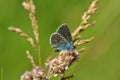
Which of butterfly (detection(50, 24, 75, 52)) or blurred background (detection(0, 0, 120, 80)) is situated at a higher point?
blurred background (detection(0, 0, 120, 80))

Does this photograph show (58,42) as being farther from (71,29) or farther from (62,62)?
(71,29)

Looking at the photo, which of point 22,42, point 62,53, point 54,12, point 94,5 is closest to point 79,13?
point 54,12

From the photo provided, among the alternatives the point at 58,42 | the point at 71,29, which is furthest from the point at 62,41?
the point at 71,29

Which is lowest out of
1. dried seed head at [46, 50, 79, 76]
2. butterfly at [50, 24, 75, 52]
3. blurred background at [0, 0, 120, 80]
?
dried seed head at [46, 50, 79, 76]

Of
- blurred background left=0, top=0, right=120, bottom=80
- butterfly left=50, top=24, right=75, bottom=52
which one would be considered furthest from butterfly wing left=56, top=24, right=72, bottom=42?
blurred background left=0, top=0, right=120, bottom=80

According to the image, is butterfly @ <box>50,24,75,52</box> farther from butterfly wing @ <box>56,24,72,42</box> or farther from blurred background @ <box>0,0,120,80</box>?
blurred background @ <box>0,0,120,80</box>

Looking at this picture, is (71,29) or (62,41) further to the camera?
(71,29)

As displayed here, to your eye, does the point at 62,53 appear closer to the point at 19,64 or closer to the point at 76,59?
the point at 76,59

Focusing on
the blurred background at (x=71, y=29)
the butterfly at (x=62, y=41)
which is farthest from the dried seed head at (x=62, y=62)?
the blurred background at (x=71, y=29)

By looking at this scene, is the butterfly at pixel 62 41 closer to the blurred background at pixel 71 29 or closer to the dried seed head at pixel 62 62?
the dried seed head at pixel 62 62
